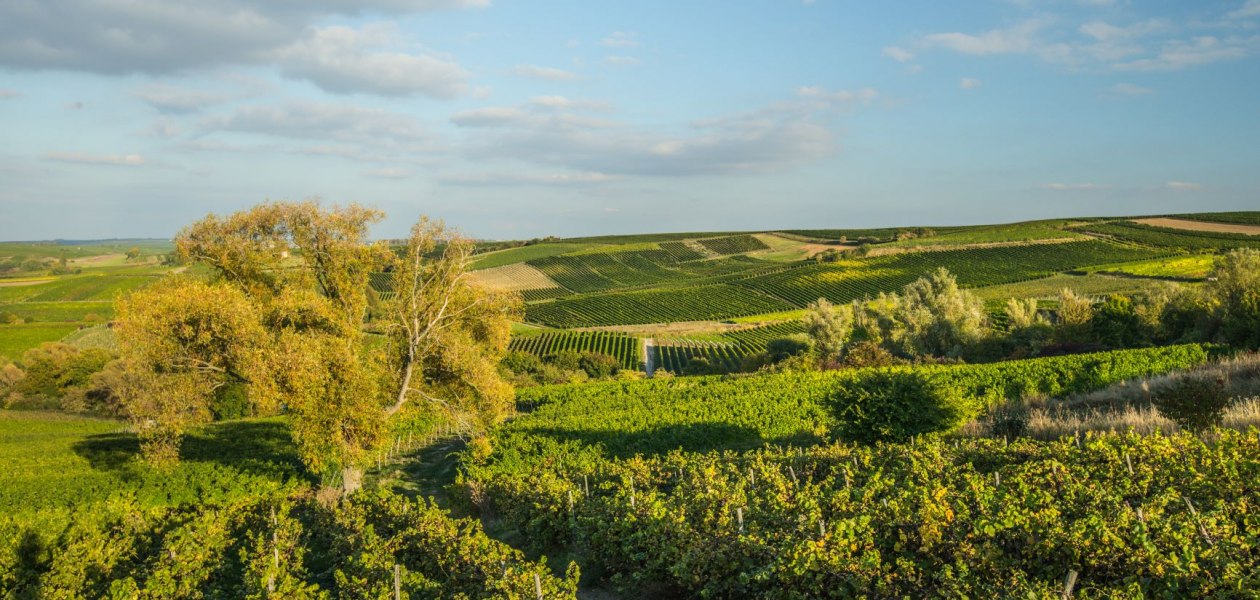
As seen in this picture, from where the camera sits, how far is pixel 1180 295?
1833 inches

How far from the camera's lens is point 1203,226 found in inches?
4166

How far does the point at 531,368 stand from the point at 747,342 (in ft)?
78.2

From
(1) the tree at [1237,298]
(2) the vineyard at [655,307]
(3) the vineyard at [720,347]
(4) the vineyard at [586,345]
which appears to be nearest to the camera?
(1) the tree at [1237,298]

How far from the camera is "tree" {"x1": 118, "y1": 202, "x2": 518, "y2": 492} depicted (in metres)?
17.4

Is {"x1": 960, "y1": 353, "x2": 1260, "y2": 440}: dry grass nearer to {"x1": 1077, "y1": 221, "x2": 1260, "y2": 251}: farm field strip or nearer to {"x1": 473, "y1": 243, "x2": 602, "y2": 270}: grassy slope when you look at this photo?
{"x1": 1077, "y1": 221, "x2": 1260, "y2": 251}: farm field strip

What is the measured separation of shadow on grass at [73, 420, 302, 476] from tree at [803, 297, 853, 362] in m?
38.3

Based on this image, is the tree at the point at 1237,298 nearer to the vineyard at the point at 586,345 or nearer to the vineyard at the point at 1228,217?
the vineyard at the point at 586,345

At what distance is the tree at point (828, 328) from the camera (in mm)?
52969

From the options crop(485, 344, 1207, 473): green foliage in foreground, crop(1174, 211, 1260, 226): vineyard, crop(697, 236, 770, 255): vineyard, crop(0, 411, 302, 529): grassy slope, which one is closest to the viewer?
crop(0, 411, 302, 529): grassy slope

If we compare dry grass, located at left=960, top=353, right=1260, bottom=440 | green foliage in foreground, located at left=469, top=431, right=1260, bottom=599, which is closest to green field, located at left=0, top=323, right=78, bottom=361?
green foliage in foreground, located at left=469, top=431, right=1260, bottom=599

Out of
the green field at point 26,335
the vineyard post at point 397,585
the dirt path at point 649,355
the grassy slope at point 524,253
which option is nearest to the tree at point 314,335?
the vineyard post at point 397,585

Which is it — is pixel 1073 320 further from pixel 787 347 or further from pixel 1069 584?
pixel 1069 584

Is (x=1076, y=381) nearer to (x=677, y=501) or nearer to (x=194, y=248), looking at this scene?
(x=677, y=501)

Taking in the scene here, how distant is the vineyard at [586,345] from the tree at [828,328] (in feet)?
57.8
